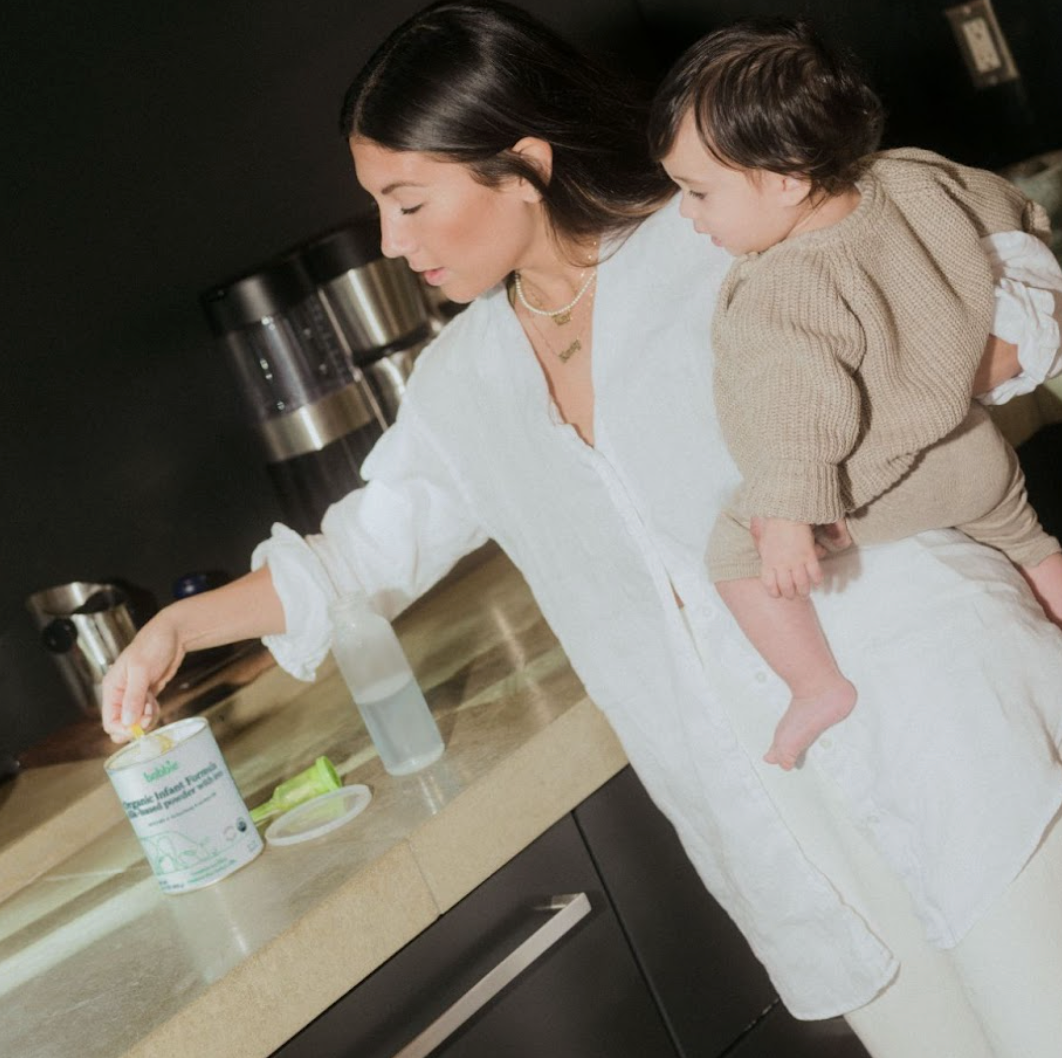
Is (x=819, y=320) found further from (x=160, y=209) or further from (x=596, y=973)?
(x=160, y=209)

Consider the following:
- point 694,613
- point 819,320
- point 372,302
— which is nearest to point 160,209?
point 372,302

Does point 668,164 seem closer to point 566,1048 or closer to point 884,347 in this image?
point 884,347

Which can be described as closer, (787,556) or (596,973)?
(787,556)

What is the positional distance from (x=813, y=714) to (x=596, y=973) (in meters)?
0.38

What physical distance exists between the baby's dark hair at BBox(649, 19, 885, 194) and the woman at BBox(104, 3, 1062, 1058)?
6.2 inches

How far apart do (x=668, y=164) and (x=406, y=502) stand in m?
0.48

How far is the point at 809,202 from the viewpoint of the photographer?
46.2 inches

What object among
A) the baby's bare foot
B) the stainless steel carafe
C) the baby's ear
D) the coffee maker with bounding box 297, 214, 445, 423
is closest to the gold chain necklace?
the baby's ear

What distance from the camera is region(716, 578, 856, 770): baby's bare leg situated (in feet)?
3.99

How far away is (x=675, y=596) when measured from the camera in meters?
1.34

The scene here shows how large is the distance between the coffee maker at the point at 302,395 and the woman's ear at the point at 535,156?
32.0 inches

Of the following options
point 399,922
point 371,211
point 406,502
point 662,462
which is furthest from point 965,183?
point 371,211

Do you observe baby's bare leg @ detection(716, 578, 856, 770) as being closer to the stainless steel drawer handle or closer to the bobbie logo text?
the stainless steel drawer handle

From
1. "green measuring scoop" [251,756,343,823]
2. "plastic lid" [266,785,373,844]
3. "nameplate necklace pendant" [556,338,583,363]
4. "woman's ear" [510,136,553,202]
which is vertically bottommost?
"plastic lid" [266,785,373,844]
